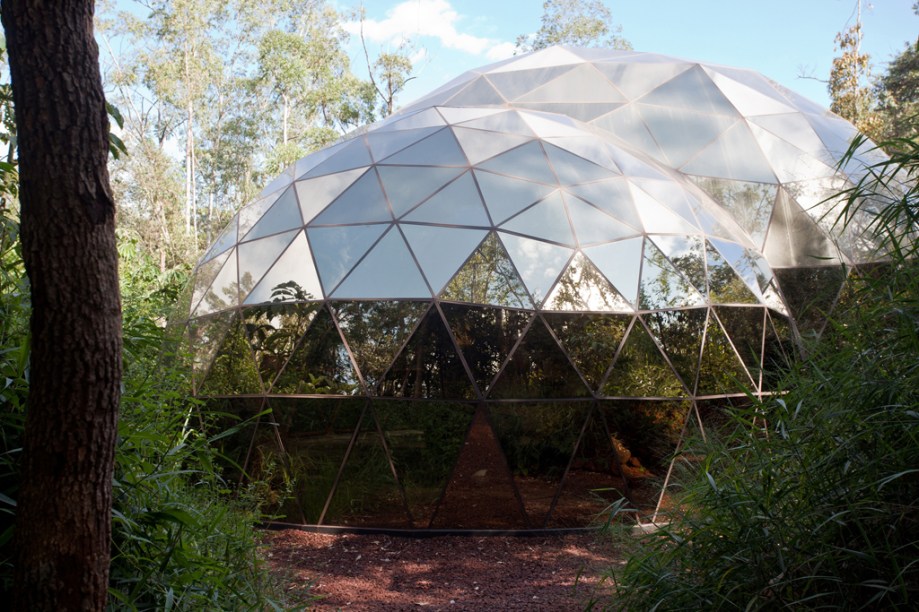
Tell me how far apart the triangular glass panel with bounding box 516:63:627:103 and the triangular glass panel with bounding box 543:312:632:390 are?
5.94 m

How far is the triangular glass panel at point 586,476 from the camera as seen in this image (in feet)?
28.7

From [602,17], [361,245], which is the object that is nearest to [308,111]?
[602,17]

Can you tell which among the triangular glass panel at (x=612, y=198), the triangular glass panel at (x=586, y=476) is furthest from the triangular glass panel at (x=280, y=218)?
the triangular glass panel at (x=586, y=476)

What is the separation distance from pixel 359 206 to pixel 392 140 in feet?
5.68

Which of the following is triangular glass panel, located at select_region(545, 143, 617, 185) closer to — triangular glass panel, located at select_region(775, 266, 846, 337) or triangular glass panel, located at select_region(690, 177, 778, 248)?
triangular glass panel, located at select_region(690, 177, 778, 248)

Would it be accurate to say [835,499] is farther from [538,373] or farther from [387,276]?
[387,276]

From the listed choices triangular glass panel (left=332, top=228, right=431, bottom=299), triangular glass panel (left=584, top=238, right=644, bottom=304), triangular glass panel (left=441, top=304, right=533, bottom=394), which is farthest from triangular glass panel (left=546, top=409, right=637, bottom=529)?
triangular glass panel (left=332, top=228, right=431, bottom=299)

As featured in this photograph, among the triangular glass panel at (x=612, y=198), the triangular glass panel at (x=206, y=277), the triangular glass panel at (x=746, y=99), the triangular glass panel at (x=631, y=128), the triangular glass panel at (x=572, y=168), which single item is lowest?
the triangular glass panel at (x=206, y=277)

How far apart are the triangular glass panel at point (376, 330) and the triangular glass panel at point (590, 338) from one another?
5.21ft

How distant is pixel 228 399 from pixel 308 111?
23.0 metres

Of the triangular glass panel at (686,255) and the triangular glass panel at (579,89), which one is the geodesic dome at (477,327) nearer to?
the triangular glass panel at (686,255)

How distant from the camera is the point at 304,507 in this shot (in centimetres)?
895

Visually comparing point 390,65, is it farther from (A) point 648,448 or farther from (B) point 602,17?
(A) point 648,448

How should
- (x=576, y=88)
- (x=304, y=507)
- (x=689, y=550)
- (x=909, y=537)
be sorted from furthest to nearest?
(x=576, y=88)
(x=304, y=507)
(x=689, y=550)
(x=909, y=537)
